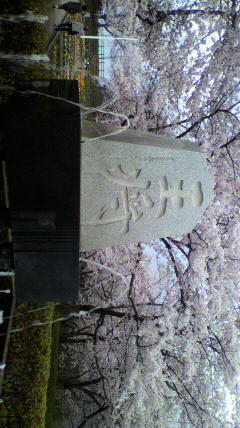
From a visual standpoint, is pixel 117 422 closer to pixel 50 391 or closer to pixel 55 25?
pixel 50 391

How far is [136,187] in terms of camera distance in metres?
3.71

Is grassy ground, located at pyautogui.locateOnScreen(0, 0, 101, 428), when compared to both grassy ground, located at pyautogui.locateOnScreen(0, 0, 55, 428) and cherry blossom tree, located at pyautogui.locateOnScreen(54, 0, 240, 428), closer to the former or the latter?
grassy ground, located at pyautogui.locateOnScreen(0, 0, 55, 428)

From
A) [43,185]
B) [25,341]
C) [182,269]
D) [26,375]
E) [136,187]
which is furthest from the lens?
[182,269]

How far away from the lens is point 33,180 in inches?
115

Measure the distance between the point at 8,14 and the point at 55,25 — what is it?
2.70m

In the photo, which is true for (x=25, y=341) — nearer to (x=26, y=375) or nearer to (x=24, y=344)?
(x=24, y=344)

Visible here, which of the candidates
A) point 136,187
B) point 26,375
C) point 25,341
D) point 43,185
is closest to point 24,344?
point 25,341

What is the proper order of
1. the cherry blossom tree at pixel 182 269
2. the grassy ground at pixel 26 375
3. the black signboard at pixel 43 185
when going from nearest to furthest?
1. the black signboard at pixel 43 185
2. the grassy ground at pixel 26 375
3. the cherry blossom tree at pixel 182 269

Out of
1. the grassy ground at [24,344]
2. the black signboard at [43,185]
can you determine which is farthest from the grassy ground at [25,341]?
the black signboard at [43,185]

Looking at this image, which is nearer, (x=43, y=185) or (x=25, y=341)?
(x=43, y=185)

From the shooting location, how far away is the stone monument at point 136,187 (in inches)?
138

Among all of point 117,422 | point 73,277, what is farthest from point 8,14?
point 117,422

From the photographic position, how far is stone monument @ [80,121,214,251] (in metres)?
3.50

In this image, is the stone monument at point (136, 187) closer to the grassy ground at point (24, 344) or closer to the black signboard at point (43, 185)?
the black signboard at point (43, 185)
